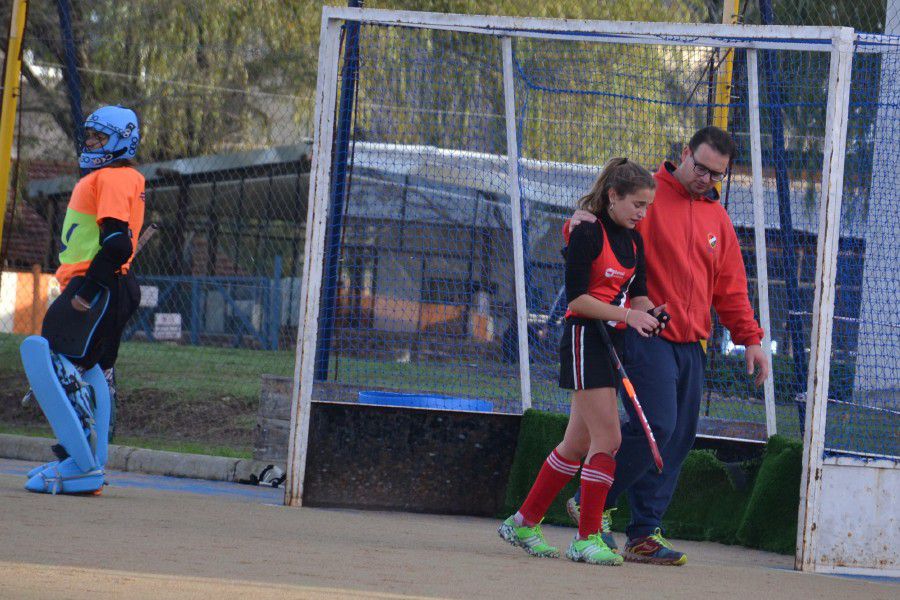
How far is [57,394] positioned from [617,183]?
125 inches

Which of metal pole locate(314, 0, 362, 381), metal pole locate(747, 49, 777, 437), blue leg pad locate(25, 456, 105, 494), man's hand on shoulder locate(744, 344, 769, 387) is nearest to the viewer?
man's hand on shoulder locate(744, 344, 769, 387)

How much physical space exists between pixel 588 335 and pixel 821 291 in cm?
139

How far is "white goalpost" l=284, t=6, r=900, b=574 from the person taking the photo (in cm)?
764

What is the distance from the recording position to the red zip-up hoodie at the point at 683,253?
5887mm

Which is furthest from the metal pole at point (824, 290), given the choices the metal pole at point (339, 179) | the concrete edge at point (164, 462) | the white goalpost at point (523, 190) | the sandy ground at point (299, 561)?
the concrete edge at point (164, 462)

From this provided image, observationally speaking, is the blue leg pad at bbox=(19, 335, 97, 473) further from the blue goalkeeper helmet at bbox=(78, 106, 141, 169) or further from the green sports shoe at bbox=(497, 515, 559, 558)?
the green sports shoe at bbox=(497, 515, 559, 558)

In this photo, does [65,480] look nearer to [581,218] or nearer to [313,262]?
[313,262]

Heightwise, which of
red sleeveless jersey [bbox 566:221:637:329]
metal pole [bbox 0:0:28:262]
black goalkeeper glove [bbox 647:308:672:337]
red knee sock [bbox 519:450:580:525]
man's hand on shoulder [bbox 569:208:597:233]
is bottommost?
red knee sock [bbox 519:450:580:525]

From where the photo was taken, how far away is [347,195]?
342 inches

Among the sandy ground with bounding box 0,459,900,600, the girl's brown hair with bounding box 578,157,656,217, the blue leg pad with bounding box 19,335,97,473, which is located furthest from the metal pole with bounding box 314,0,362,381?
the girl's brown hair with bounding box 578,157,656,217

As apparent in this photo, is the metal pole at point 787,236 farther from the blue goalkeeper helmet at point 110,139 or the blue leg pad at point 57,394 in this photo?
the blue leg pad at point 57,394

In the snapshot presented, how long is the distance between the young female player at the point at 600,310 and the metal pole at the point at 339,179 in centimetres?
282

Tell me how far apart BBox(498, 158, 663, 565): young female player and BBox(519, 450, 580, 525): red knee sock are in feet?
0.53

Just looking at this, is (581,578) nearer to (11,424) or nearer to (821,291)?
(821,291)
